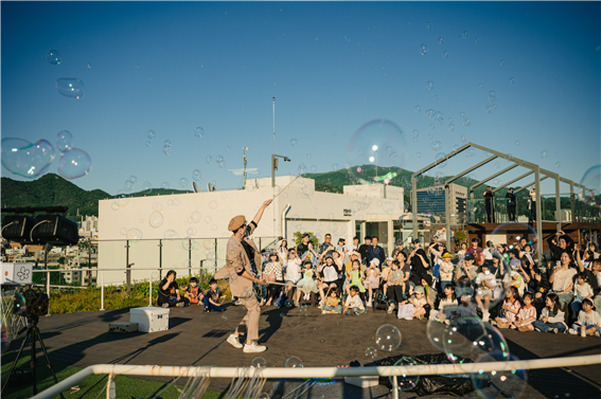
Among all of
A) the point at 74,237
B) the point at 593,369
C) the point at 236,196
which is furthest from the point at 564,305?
the point at 236,196

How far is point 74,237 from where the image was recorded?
6.61 meters

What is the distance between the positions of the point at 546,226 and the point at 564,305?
9544 millimetres

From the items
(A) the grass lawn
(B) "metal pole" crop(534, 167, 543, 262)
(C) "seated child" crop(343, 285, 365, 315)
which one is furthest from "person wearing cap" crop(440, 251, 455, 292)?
(A) the grass lawn

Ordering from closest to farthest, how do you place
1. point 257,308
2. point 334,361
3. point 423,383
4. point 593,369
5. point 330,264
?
1. point 423,383
2. point 593,369
3. point 334,361
4. point 257,308
5. point 330,264

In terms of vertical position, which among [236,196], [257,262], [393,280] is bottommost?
[393,280]

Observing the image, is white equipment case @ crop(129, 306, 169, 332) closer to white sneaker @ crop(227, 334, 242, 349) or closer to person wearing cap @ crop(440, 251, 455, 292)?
white sneaker @ crop(227, 334, 242, 349)

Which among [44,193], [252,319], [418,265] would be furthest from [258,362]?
[44,193]

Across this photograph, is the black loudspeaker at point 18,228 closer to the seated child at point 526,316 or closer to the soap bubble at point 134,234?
the seated child at point 526,316

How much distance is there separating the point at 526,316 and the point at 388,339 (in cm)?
330

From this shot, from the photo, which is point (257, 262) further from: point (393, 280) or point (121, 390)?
point (393, 280)

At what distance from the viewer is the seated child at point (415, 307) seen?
9898 mm

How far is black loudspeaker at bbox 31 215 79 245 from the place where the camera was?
20.1ft

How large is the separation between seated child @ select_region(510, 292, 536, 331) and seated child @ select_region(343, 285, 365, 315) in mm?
3378

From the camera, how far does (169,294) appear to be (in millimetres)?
12141
